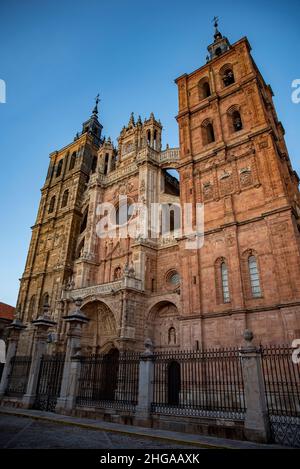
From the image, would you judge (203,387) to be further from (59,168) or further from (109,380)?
(59,168)

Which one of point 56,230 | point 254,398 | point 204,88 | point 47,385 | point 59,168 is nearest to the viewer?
point 254,398

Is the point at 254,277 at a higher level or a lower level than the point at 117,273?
lower

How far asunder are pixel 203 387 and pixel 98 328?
31.2 ft

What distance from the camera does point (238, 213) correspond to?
17.1 meters

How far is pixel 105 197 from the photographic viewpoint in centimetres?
2861

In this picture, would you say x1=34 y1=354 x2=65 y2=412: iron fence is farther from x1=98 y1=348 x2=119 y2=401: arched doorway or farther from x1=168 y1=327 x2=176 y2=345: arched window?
x1=168 y1=327 x2=176 y2=345: arched window

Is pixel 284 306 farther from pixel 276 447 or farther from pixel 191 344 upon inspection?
pixel 276 447

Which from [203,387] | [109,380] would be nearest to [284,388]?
[203,387]

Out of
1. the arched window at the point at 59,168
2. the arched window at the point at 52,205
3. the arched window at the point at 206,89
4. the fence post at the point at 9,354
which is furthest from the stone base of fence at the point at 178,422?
the arched window at the point at 59,168

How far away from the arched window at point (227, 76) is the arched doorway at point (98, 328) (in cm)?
1993

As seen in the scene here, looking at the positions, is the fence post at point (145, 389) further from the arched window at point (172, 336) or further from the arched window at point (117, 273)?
the arched window at point (117, 273)

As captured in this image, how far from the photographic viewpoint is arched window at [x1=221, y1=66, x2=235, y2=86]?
2397 centimetres

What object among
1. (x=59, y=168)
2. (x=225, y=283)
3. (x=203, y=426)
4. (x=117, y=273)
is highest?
(x=59, y=168)
